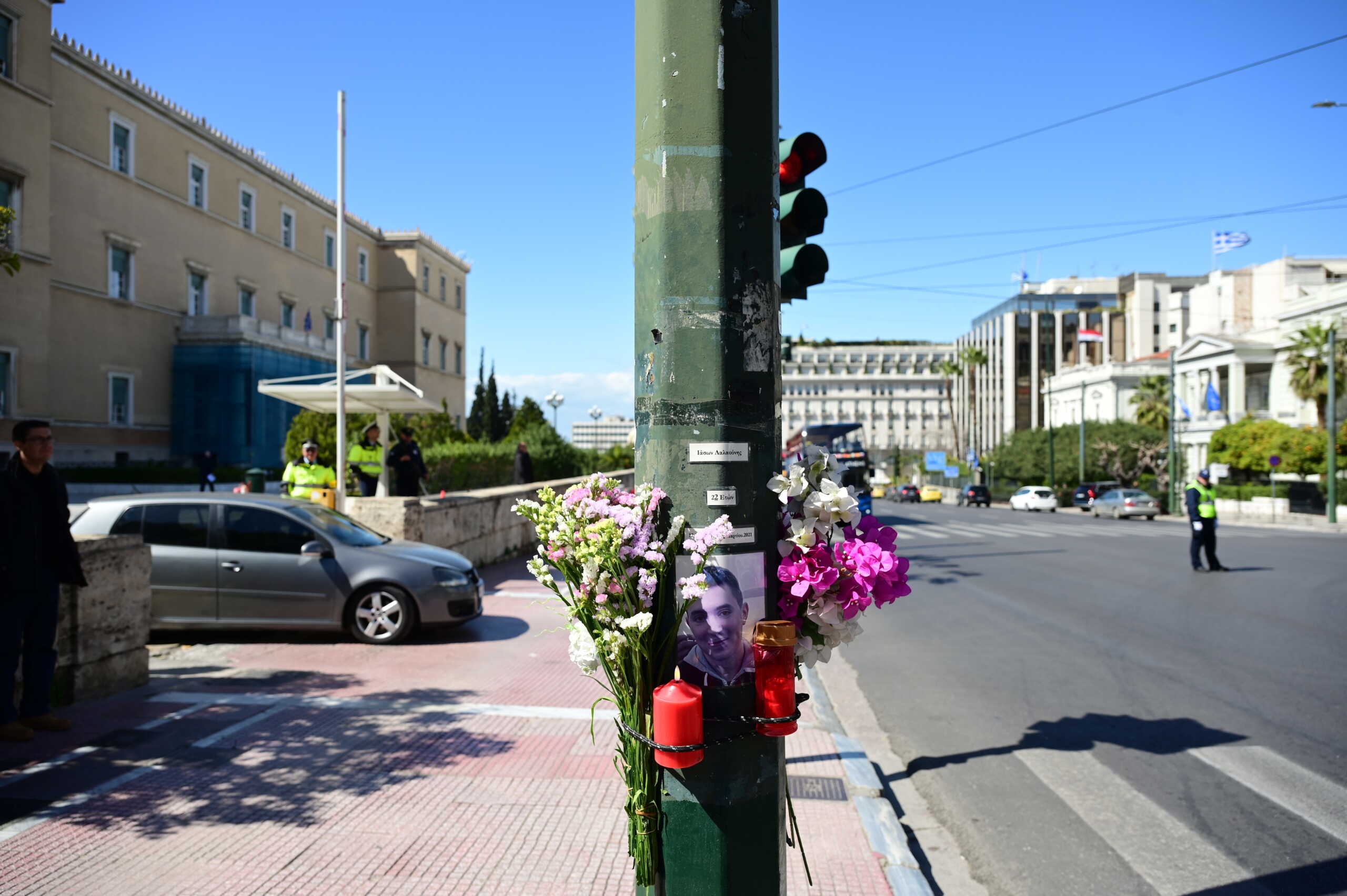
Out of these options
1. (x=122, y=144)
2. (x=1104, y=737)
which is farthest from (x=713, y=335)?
(x=122, y=144)

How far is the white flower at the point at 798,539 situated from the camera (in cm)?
233

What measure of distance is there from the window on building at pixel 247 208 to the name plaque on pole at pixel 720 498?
4489 cm

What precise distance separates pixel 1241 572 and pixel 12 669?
1710cm

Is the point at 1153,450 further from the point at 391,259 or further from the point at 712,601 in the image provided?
the point at 712,601

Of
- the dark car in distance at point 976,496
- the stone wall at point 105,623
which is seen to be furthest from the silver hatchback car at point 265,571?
the dark car in distance at point 976,496

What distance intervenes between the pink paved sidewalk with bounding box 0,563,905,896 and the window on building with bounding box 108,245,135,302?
32.0 m

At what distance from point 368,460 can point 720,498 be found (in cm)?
1120

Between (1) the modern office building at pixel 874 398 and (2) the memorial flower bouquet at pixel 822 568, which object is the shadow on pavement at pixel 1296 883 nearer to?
(2) the memorial flower bouquet at pixel 822 568

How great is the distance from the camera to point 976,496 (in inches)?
2372

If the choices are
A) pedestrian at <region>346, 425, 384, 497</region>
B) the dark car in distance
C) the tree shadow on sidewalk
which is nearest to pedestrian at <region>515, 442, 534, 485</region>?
pedestrian at <region>346, 425, 384, 497</region>

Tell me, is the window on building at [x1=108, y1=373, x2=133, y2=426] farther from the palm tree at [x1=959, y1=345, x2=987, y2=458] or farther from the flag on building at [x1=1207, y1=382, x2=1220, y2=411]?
the palm tree at [x1=959, y1=345, x2=987, y2=458]

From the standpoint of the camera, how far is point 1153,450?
60375 millimetres

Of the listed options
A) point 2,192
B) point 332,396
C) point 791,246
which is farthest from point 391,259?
point 791,246

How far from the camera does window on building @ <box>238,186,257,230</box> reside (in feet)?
134
